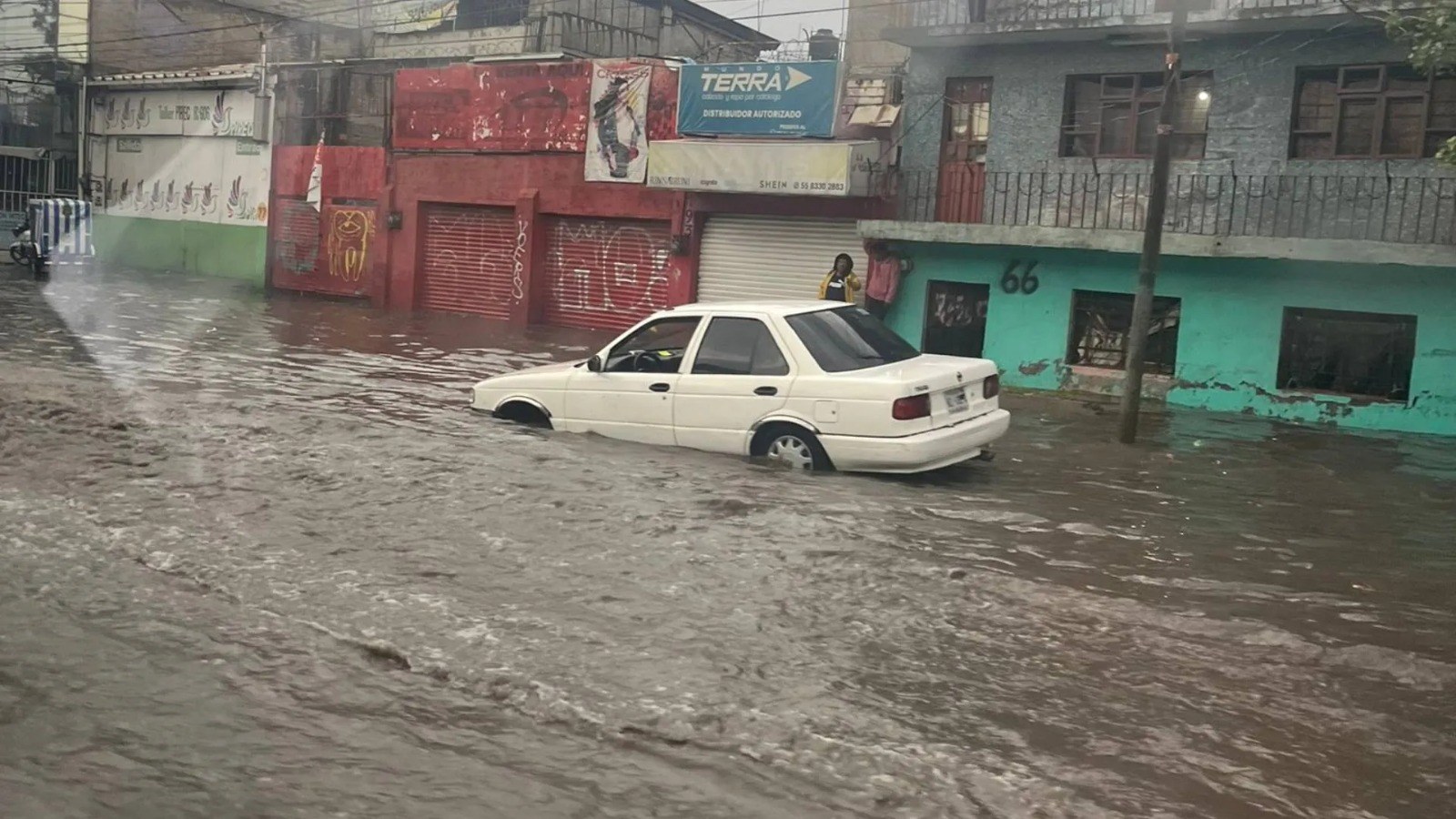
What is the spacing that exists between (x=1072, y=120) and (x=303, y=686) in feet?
51.5

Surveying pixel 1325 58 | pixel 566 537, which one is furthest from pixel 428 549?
pixel 1325 58

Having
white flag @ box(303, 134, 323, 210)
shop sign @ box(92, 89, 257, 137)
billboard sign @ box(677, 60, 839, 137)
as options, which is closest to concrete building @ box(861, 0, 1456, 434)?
billboard sign @ box(677, 60, 839, 137)

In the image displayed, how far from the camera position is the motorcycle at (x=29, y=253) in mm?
30578

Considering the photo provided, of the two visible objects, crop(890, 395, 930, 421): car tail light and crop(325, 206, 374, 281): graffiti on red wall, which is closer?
crop(890, 395, 930, 421): car tail light

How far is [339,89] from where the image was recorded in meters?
30.0

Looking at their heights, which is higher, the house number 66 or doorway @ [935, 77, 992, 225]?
doorway @ [935, 77, 992, 225]

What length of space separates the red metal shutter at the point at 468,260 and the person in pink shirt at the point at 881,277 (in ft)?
27.6

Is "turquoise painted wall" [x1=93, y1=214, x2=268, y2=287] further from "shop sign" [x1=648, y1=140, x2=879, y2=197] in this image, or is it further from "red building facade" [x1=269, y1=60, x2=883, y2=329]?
"shop sign" [x1=648, y1=140, x2=879, y2=197]

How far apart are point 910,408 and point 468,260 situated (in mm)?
18926

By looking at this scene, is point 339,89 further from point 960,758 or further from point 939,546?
point 960,758

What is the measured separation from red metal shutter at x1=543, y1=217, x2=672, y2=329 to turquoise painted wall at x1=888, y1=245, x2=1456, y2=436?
5.31 m

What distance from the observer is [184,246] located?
1369 inches

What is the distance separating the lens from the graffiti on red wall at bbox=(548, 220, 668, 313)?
78.7 feet

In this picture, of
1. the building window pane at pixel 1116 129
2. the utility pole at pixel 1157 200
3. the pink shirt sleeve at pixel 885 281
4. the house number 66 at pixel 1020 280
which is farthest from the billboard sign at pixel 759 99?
the utility pole at pixel 1157 200
